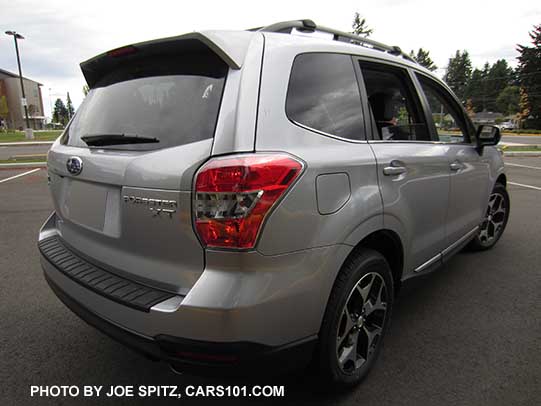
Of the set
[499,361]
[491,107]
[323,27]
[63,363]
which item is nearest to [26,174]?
[63,363]

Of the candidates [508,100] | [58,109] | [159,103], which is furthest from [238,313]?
[58,109]

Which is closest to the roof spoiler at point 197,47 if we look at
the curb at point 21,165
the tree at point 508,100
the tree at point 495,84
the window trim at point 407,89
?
the window trim at point 407,89

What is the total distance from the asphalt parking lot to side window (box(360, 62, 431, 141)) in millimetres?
1040

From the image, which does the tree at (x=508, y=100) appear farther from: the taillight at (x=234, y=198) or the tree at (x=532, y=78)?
the taillight at (x=234, y=198)

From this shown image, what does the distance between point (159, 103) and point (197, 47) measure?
1.05 feet

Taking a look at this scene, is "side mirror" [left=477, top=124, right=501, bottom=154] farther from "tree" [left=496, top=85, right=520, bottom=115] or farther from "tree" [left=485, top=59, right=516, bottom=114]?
"tree" [left=485, top=59, right=516, bottom=114]

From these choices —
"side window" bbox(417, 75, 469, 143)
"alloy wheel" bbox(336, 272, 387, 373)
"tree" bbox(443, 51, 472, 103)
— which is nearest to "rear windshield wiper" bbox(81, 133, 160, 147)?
"alloy wheel" bbox(336, 272, 387, 373)

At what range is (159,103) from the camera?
1878 mm

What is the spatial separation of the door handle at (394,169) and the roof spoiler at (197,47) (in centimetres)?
98

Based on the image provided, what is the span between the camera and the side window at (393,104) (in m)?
2.33

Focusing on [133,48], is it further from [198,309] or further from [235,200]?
[198,309]

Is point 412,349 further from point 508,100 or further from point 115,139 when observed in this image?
point 508,100

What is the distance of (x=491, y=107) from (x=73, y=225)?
11156 centimetres

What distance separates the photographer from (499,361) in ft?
7.75
